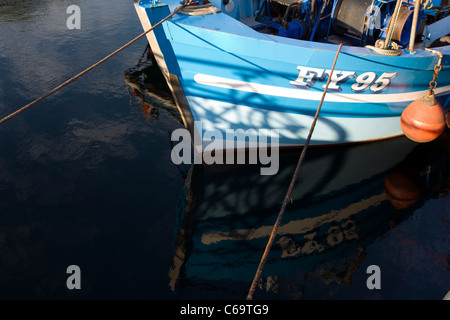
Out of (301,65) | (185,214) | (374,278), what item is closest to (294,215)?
(374,278)

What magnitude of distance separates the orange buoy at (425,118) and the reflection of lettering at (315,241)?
2453 millimetres

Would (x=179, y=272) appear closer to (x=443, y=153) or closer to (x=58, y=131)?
(x=58, y=131)

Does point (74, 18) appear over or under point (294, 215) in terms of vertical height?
over

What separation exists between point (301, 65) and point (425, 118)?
2835 millimetres

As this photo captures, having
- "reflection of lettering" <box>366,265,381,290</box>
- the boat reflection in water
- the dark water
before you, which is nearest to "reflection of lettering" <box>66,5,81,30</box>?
the dark water

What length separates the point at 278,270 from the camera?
6.08m

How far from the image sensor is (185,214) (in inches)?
283

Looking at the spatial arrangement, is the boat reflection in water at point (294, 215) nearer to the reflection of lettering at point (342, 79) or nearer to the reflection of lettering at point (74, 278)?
the reflection of lettering at point (74, 278)

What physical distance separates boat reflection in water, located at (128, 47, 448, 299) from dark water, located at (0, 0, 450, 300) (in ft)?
0.09

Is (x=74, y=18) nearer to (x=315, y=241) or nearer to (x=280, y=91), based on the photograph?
(x=280, y=91)

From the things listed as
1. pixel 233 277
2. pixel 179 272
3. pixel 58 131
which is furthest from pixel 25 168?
pixel 233 277

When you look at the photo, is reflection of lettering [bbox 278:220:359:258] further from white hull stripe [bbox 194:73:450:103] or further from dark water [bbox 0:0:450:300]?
white hull stripe [bbox 194:73:450:103]

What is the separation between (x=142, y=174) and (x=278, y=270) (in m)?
3.92
